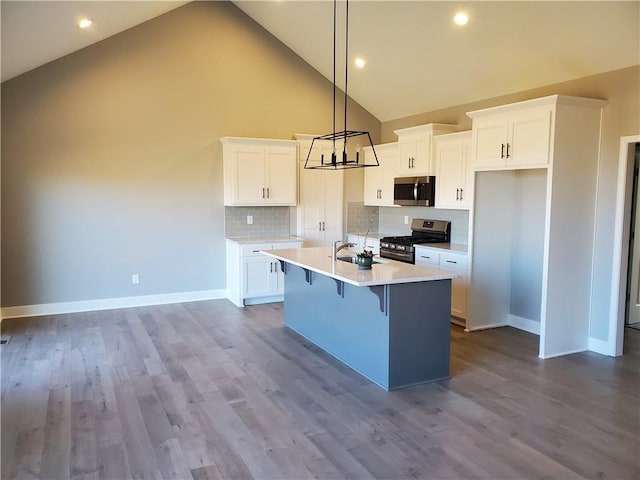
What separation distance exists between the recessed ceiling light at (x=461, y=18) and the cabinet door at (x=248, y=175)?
309 centimetres

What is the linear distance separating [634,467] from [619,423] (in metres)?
0.59

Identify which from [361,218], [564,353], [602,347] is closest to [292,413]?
[564,353]

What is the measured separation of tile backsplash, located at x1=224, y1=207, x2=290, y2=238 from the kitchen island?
2706 mm

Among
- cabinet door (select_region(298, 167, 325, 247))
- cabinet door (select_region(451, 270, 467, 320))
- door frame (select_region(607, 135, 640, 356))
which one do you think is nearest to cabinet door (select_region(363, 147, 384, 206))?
cabinet door (select_region(298, 167, 325, 247))

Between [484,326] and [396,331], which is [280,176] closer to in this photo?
[484,326]

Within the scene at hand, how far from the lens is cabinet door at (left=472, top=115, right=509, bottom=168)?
196 inches

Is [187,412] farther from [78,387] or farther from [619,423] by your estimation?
[619,423]

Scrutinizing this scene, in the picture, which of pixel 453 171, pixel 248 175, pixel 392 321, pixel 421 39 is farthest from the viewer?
pixel 248 175

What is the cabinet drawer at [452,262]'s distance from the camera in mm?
5641

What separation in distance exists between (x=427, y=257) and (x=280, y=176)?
2441mm

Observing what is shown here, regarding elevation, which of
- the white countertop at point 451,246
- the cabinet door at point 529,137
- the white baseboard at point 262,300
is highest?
the cabinet door at point 529,137

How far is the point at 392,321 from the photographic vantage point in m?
3.90

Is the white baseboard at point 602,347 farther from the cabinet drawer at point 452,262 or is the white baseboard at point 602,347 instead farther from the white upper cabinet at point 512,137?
the white upper cabinet at point 512,137

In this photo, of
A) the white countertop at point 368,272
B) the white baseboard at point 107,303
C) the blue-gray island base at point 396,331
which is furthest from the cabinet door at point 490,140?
the white baseboard at point 107,303
